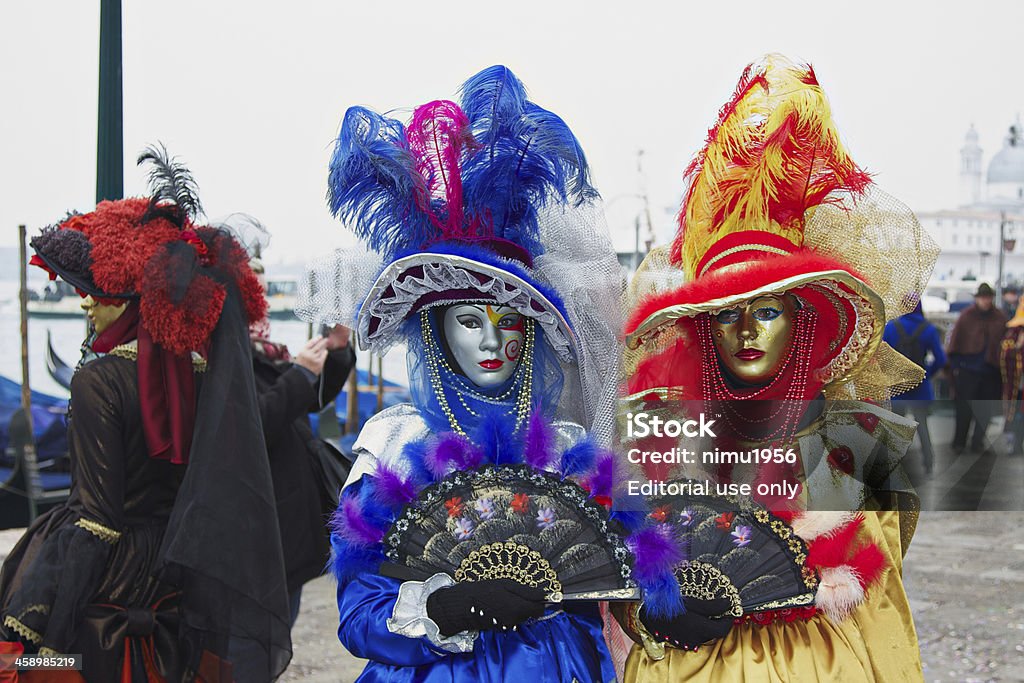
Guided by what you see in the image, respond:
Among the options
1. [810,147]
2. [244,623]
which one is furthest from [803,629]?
[244,623]

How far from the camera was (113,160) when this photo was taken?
10.8 ft

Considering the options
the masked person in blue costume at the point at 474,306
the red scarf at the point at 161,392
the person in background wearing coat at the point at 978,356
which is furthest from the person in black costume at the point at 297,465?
the person in background wearing coat at the point at 978,356

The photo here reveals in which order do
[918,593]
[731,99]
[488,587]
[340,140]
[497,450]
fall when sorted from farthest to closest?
[918,593] → [731,99] → [340,140] → [497,450] → [488,587]

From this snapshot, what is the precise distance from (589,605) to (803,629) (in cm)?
46

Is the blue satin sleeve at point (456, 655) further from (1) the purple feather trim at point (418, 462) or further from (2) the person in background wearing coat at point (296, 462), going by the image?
(2) the person in background wearing coat at point (296, 462)

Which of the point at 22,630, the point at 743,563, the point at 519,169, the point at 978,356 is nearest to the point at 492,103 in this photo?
the point at 519,169

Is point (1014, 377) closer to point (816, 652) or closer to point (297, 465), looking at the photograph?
point (297, 465)

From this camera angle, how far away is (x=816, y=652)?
2270mm

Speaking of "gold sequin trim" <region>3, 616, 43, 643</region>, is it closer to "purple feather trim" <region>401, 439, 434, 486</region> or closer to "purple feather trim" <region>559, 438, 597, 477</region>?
"purple feather trim" <region>401, 439, 434, 486</region>

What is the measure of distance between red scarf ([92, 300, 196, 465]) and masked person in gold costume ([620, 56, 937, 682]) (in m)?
1.37

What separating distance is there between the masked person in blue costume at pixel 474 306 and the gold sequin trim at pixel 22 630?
1.14 metres

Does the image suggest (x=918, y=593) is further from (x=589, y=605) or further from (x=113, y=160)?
(x=113, y=160)

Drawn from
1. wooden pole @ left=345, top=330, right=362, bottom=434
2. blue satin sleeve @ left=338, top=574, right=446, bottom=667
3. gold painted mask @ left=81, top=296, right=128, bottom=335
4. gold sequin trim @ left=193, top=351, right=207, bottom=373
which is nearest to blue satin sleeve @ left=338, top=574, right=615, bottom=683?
blue satin sleeve @ left=338, top=574, right=446, bottom=667

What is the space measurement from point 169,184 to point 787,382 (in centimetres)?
202
